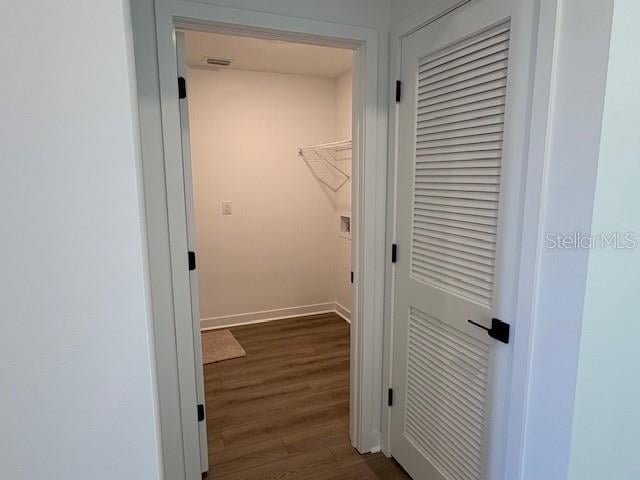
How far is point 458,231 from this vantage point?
1593 millimetres

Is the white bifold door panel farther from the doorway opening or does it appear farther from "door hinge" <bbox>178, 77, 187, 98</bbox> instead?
the doorway opening

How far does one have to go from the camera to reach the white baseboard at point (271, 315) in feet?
13.1

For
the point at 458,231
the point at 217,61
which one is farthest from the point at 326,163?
the point at 458,231

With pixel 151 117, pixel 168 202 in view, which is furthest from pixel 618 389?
pixel 151 117

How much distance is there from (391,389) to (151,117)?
1.75 m

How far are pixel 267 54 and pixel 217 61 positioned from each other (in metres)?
0.50

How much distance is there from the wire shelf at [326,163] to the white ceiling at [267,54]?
0.73 meters

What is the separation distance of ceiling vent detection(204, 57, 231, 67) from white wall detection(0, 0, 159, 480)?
9.32 feet

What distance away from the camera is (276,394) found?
9.18ft

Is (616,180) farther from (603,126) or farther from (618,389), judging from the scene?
(618,389)

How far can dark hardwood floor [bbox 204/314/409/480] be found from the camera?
6.89 feet

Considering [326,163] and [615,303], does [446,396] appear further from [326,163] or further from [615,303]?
[326,163]

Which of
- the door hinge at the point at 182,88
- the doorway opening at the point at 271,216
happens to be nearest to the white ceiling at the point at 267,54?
the doorway opening at the point at 271,216

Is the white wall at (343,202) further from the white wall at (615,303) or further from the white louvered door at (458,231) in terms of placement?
the white wall at (615,303)
